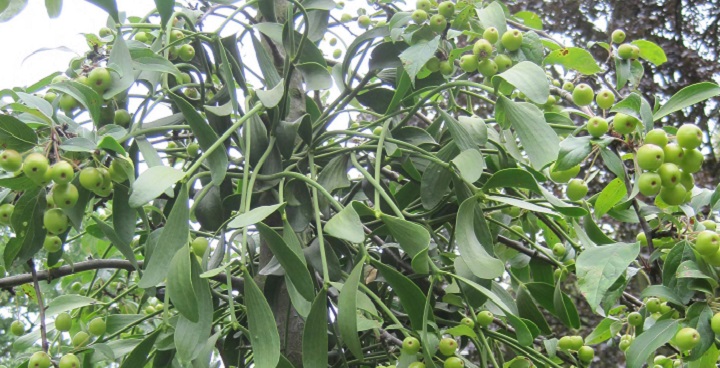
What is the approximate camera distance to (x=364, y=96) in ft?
2.60

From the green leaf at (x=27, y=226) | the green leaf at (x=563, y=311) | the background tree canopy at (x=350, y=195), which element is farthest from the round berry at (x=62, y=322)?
the green leaf at (x=563, y=311)

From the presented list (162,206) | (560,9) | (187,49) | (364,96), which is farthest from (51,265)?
(560,9)

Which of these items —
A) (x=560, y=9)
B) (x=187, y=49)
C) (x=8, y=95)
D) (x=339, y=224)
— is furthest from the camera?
(x=560, y=9)

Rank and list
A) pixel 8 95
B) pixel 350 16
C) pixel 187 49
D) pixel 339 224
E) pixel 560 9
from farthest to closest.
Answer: pixel 560 9 → pixel 350 16 → pixel 187 49 → pixel 8 95 → pixel 339 224

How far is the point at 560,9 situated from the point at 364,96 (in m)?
2.33

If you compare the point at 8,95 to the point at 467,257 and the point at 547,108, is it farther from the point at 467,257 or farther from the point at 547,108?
the point at 547,108

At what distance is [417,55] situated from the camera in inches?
25.8

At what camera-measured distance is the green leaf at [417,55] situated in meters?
0.64

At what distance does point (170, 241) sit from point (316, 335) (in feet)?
0.44

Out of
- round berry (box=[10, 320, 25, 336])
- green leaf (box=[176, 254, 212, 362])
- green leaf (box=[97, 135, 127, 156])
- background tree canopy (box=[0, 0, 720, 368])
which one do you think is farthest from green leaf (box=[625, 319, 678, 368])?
round berry (box=[10, 320, 25, 336])

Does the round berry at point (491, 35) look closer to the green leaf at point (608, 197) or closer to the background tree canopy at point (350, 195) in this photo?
the background tree canopy at point (350, 195)

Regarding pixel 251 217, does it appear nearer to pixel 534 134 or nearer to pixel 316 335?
pixel 316 335

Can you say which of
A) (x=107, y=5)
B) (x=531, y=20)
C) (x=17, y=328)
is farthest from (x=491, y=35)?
(x=17, y=328)

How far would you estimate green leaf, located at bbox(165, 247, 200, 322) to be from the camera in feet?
1.67
